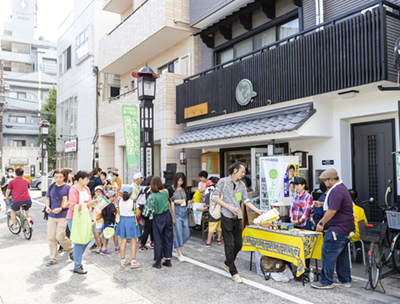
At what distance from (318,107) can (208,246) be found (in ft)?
15.1

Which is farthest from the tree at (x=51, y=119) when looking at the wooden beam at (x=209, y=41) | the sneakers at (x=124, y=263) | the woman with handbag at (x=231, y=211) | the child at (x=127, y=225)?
the woman with handbag at (x=231, y=211)

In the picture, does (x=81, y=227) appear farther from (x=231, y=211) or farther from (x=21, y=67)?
(x=21, y=67)

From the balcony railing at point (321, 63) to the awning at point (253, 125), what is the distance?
35cm

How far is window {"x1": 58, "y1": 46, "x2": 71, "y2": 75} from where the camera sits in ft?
90.7

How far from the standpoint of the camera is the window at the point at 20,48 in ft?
177

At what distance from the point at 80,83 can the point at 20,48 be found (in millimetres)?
36701

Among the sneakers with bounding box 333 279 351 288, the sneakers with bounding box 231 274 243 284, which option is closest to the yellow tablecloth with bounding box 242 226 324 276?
the sneakers with bounding box 333 279 351 288

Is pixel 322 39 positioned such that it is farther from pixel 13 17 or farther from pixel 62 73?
pixel 13 17

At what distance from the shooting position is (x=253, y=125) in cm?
1048

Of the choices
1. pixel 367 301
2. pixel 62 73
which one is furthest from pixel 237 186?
pixel 62 73

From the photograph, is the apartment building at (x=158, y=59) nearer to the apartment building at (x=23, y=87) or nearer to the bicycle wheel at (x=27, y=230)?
the bicycle wheel at (x=27, y=230)

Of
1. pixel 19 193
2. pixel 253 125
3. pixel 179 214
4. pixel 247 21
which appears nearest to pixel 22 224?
pixel 19 193

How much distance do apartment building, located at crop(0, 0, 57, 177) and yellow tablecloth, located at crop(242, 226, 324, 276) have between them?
44.6 m

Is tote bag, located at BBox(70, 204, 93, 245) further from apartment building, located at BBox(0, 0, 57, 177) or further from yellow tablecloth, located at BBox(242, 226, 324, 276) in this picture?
apartment building, located at BBox(0, 0, 57, 177)
